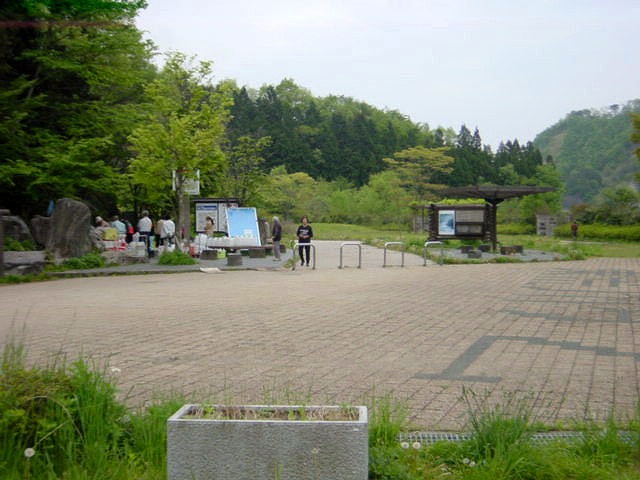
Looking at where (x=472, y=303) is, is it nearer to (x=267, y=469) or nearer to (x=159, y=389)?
(x=159, y=389)

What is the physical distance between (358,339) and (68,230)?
13762mm

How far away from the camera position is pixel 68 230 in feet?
62.4

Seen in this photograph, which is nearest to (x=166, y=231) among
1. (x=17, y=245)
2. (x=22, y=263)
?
(x=17, y=245)

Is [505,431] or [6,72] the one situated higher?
[6,72]

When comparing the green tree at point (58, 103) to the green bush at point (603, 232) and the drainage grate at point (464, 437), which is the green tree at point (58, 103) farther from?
the green bush at point (603, 232)

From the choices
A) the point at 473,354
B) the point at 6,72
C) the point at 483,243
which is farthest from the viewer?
the point at 483,243

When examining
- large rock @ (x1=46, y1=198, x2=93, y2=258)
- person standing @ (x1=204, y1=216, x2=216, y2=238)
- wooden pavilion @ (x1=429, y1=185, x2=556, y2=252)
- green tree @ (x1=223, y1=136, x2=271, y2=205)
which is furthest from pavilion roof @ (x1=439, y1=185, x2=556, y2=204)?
large rock @ (x1=46, y1=198, x2=93, y2=258)

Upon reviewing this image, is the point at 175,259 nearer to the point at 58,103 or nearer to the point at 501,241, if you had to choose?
the point at 58,103

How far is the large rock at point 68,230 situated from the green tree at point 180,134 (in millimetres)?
3410

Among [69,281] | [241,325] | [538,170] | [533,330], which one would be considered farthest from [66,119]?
[538,170]

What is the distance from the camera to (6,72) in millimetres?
23281

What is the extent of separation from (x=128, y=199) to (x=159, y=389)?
90.1 ft

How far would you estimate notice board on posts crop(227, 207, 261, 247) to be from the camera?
25.0m

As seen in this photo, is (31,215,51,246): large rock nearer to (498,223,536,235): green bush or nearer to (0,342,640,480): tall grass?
(0,342,640,480): tall grass
